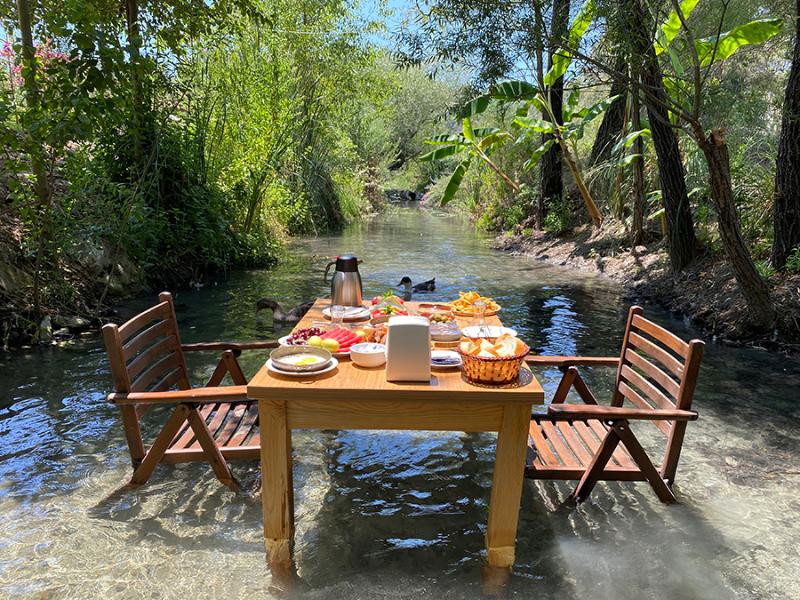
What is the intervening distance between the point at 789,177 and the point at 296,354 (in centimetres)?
705

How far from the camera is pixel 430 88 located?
40750 millimetres

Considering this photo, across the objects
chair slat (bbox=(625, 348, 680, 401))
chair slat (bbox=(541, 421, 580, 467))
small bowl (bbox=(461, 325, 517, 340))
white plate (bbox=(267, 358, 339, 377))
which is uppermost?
small bowl (bbox=(461, 325, 517, 340))

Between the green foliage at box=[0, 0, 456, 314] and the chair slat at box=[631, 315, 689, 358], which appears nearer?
the chair slat at box=[631, 315, 689, 358]

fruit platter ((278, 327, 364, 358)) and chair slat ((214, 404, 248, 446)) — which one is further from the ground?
fruit platter ((278, 327, 364, 358))

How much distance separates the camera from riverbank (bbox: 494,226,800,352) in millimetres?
6785

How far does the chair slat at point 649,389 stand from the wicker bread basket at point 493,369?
1.14 meters

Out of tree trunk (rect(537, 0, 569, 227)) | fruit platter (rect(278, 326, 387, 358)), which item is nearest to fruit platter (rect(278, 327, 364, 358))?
fruit platter (rect(278, 326, 387, 358))

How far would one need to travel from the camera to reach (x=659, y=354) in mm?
3352

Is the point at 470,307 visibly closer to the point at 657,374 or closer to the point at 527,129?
the point at 657,374

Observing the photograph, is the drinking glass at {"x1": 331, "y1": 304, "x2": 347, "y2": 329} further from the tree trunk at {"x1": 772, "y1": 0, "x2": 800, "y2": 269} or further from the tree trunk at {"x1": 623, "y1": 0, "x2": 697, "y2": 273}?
the tree trunk at {"x1": 623, "y1": 0, "x2": 697, "y2": 273}

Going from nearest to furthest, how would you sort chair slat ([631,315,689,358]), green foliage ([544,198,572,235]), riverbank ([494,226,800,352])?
chair slat ([631,315,689,358]) → riverbank ([494,226,800,352]) → green foliage ([544,198,572,235])

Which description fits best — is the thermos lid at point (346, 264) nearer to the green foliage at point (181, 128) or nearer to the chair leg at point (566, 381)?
the chair leg at point (566, 381)

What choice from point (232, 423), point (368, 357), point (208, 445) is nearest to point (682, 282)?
point (232, 423)

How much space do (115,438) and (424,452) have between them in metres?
2.21
